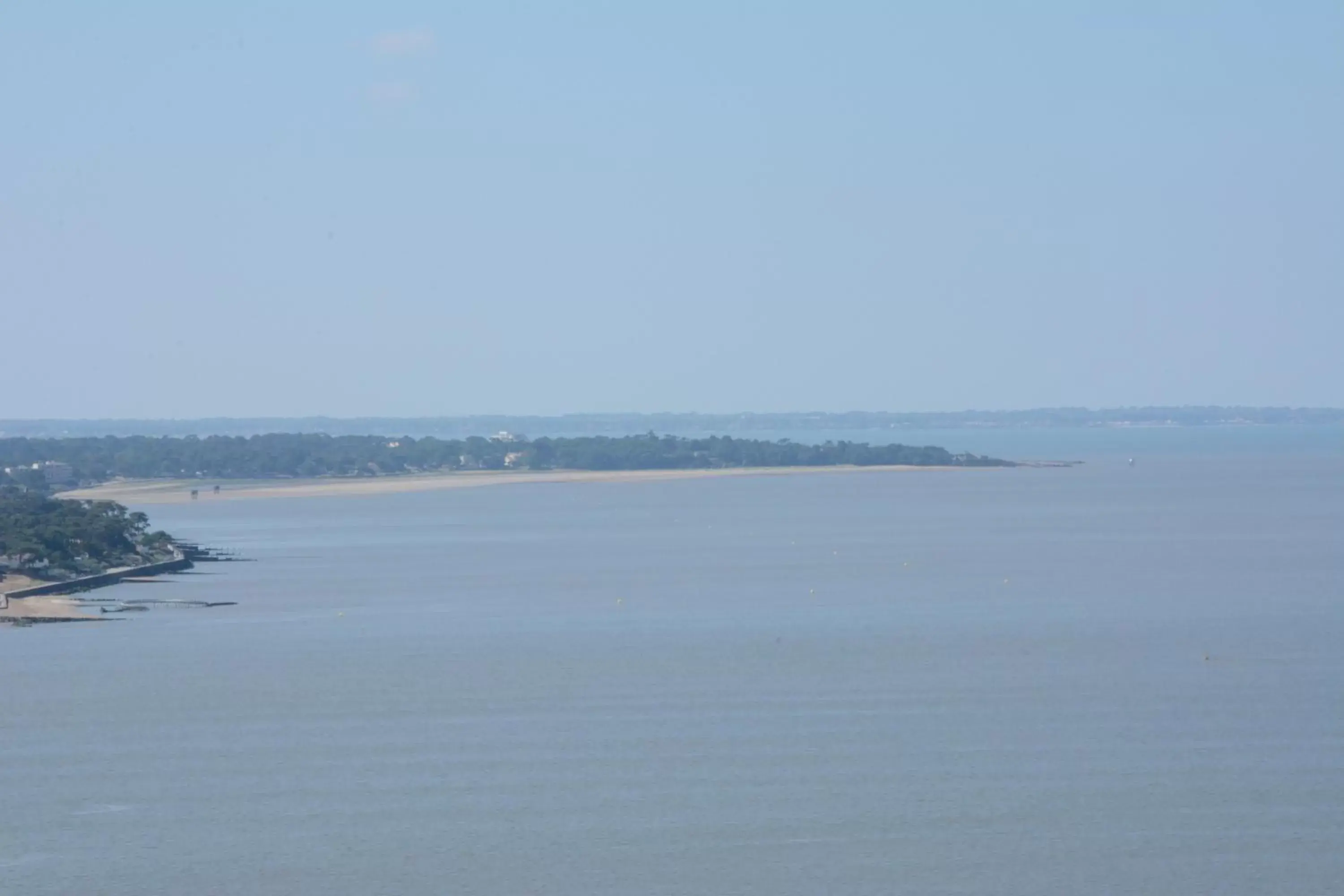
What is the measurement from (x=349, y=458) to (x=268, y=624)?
105964 millimetres

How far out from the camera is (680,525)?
8312 cm

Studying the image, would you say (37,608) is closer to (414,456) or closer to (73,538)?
(73,538)

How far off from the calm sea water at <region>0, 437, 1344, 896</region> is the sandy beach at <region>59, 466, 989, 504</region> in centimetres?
5739

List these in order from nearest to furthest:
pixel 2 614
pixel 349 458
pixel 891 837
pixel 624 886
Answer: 1. pixel 624 886
2. pixel 891 837
3. pixel 2 614
4. pixel 349 458

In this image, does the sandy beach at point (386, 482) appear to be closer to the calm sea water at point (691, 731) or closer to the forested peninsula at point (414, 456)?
the forested peninsula at point (414, 456)

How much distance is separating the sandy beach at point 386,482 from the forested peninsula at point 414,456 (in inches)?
71.4

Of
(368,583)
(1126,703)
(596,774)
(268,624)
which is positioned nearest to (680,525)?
(368,583)

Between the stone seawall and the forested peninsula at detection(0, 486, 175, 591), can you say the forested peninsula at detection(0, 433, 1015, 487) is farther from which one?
the stone seawall

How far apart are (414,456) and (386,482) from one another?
75.8ft

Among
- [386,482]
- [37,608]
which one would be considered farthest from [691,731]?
[386,482]

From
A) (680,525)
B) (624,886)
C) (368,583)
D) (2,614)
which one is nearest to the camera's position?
(624,886)

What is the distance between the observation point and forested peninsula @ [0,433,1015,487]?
142m

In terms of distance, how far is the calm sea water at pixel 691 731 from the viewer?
22.5 metres

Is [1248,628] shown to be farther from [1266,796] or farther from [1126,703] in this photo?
[1266,796]
